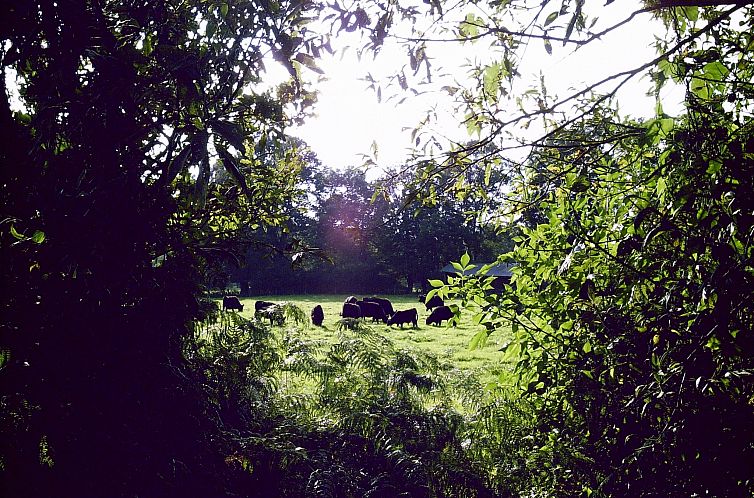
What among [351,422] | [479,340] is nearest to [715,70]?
[479,340]

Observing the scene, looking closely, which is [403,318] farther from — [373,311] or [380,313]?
[373,311]

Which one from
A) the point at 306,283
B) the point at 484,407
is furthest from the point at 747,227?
the point at 306,283

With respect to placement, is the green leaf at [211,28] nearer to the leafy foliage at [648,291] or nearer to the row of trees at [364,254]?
the leafy foliage at [648,291]

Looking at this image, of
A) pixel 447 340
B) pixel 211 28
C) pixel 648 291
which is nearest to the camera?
pixel 211 28

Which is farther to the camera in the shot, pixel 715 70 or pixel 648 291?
pixel 648 291

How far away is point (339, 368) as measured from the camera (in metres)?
5.41

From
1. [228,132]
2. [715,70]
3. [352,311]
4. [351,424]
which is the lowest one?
[352,311]

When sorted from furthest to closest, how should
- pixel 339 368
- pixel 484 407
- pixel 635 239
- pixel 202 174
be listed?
pixel 339 368
pixel 484 407
pixel 635 239
pixel 202 174

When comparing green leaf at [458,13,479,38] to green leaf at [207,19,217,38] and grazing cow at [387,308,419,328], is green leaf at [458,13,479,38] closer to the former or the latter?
green leaf at [207,19,217,38]

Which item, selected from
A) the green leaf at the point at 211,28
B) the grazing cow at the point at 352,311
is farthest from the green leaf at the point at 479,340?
the grazing cow at the point at 352,311

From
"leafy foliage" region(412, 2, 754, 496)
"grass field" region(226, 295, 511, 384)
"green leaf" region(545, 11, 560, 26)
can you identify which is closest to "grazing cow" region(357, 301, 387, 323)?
"grass field" region(226, 295, 511, 384)

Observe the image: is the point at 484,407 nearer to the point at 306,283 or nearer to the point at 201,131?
the point at 201,131

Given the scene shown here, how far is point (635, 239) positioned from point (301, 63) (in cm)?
162

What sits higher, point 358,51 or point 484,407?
point 358,51
